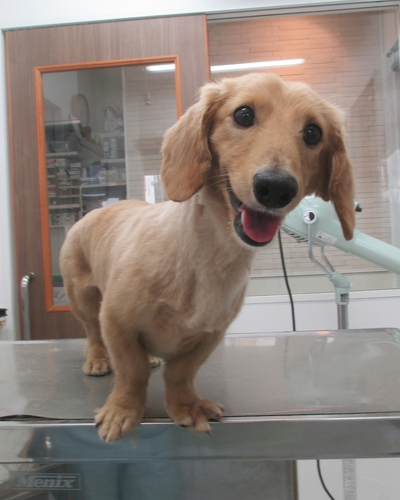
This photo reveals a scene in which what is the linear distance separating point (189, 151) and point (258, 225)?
0.53 ft

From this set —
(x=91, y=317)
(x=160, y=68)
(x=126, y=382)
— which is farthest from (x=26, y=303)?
(x=126, y=382)

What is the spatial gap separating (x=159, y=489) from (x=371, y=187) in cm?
183

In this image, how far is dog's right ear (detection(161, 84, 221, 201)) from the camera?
0.68 metres

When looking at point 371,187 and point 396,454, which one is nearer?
point 396,454

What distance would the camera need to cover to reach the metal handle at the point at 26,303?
1.97 meters

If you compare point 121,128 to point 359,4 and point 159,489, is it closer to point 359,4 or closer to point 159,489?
point 359,4

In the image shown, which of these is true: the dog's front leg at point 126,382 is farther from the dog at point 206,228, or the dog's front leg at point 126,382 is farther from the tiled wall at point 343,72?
the tiled wall at point 343,72

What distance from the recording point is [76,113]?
2.06 m

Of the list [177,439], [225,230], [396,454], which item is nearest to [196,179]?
[225,230]

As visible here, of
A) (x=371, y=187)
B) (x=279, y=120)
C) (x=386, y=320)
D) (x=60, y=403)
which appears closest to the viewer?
(x=279, y=120)

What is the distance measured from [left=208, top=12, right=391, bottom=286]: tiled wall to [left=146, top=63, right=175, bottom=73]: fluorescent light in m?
0.31

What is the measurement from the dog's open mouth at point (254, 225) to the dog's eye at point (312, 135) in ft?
0.48

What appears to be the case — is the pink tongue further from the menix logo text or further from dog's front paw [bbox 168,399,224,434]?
the menix logo text

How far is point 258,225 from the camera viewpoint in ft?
2.14
